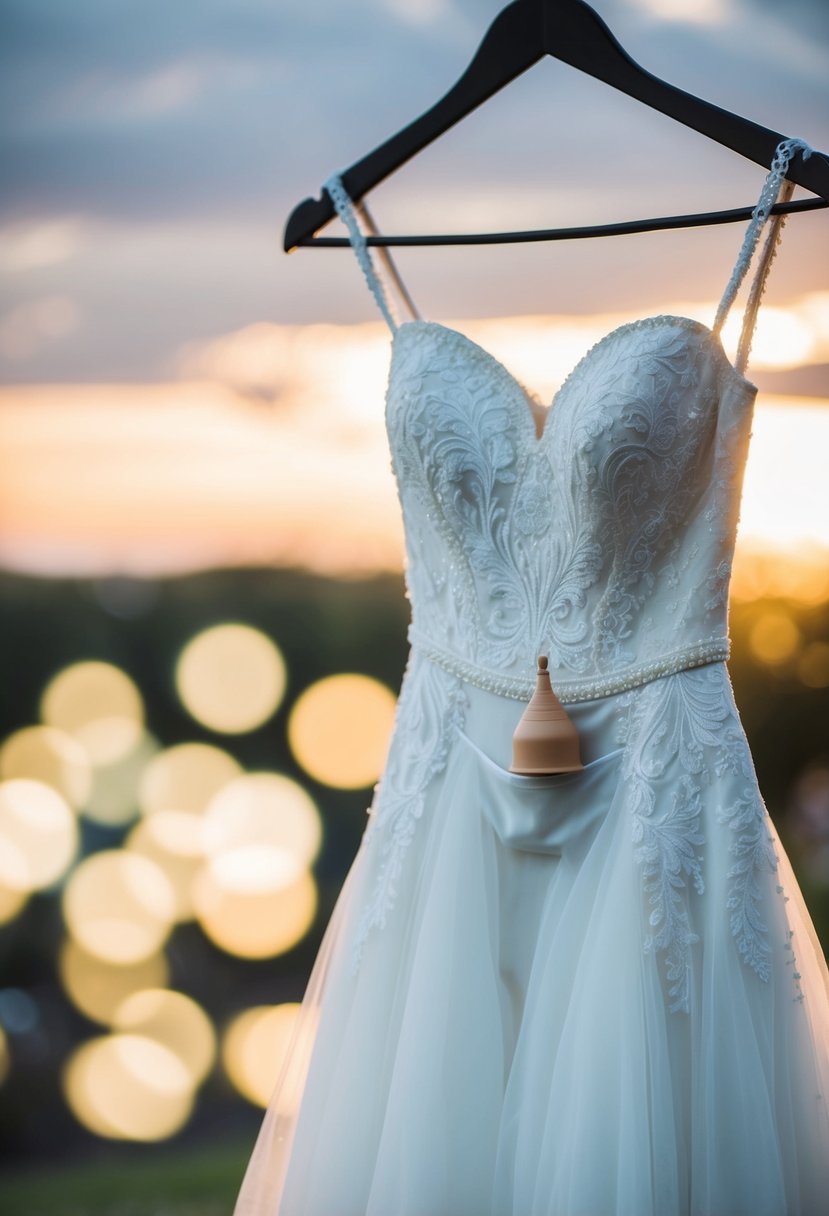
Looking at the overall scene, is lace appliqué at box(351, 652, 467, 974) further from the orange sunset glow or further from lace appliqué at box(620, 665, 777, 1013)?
the orange sunset glow

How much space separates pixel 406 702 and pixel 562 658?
22cm

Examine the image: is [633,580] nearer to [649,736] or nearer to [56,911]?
[649,736]

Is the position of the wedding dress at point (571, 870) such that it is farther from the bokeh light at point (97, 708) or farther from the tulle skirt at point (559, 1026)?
the bokeh light at point (97, 708)

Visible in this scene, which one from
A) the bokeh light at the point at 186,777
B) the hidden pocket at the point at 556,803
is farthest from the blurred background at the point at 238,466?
the hidden pocket at the point at 556,803

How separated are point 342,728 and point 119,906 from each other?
2.83ft

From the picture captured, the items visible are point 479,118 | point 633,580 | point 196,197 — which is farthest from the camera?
point 196,197

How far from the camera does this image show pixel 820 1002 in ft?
4.06

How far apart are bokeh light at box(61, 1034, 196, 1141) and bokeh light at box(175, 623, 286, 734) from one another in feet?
3.24

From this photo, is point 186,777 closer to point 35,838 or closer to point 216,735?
point 216,735

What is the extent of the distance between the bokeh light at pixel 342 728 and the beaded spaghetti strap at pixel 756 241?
2272 millimetres

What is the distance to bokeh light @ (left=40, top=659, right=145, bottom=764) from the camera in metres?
3.36

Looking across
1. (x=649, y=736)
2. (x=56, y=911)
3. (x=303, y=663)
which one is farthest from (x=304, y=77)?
(x=56, y=911)

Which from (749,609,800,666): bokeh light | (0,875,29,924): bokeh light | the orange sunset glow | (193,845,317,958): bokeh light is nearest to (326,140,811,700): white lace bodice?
the orange sunset glow

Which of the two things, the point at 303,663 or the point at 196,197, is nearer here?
the point at 196,197
